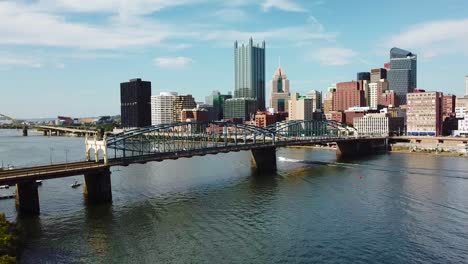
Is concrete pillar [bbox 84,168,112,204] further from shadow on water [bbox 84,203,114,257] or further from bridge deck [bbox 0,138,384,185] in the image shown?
shadow on water [bbox 84,203,114,257]

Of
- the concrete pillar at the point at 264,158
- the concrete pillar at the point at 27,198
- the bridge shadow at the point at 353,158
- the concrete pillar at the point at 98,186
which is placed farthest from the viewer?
the bridge shadow at the point at 353,158

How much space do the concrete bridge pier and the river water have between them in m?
47.2

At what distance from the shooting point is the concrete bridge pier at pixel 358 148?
127044mm

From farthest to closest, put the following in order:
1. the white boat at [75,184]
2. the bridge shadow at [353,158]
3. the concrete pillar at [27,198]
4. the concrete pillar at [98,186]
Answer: the bridge shadow at [353,158] < the white boat at [75,184] < the concrete pillar at [98,186] < the concrete pillar at [27,198]

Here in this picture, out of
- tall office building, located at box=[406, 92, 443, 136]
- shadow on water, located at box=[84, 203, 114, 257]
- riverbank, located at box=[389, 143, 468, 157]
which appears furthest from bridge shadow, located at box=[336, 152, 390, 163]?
shadow on water, located at box=[84, 203, 114, 257]

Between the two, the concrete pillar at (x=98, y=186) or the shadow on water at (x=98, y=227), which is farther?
the concrete pillar at (x=98, y=186)

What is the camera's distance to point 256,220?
159 ft

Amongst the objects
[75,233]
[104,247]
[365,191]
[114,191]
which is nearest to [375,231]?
[365,191]

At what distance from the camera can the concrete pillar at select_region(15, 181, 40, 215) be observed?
165 feet

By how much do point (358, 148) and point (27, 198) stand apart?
98.7 meters

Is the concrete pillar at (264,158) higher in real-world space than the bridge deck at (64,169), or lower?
lower

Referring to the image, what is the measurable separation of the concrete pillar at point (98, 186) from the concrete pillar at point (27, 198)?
23.3 ft

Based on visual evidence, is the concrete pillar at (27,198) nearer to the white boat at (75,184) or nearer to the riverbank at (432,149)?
the white boat at (75,184)

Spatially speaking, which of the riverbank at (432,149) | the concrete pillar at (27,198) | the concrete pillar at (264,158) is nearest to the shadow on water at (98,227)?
the concrete pillar at (27,198)
